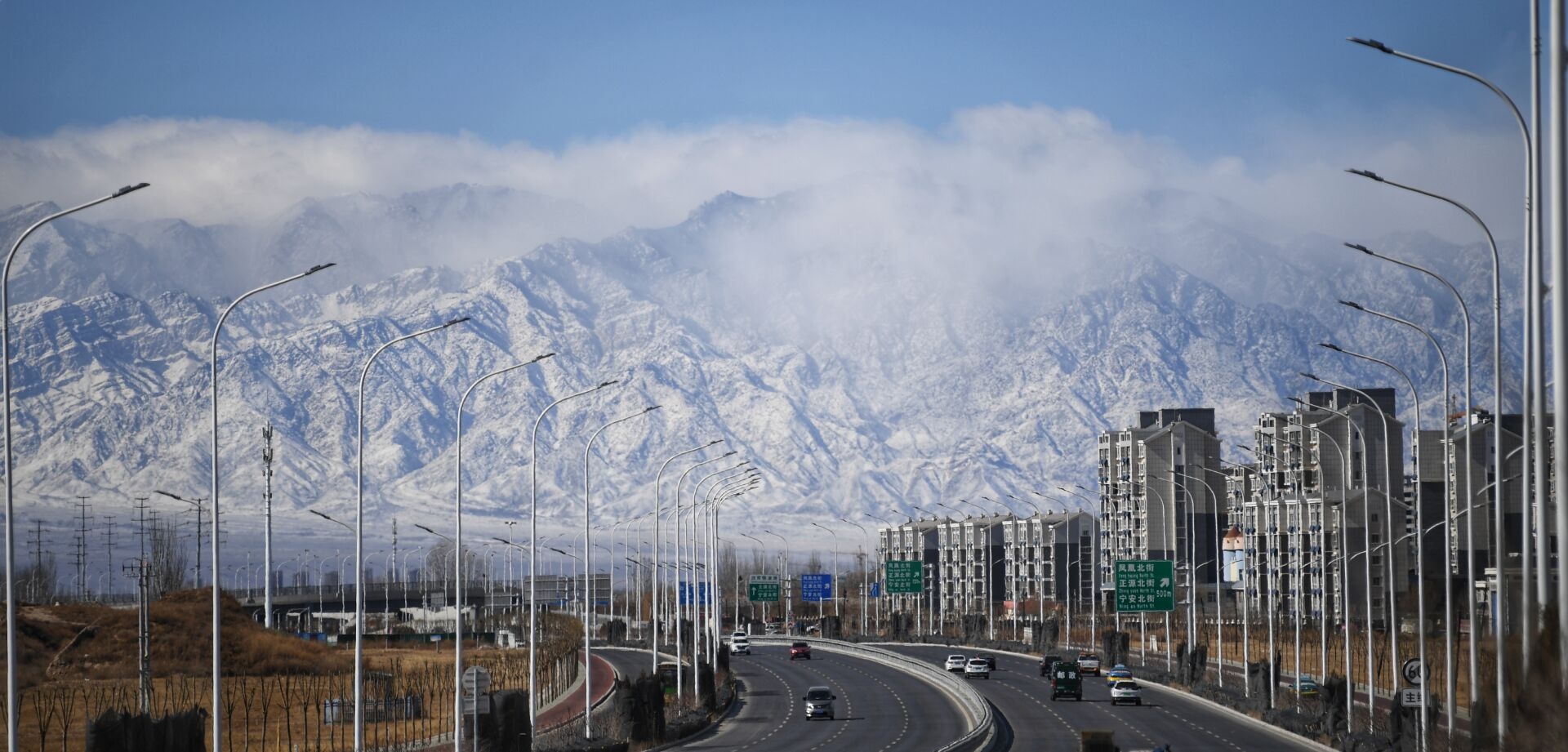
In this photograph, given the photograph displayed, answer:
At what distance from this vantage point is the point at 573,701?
93.3 m

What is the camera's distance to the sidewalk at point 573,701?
3181 inches

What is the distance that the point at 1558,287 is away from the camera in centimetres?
2530

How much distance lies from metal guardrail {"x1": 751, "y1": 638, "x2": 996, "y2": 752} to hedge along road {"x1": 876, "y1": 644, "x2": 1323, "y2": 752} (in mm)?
1395

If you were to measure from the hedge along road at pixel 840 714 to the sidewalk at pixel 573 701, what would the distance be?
670 cm

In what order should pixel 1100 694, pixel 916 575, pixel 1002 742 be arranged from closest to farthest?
pixel 1002 742
pixel 1100 694
pixel 916 575

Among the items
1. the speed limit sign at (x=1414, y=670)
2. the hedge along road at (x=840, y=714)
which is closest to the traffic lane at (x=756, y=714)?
the hedge along road at (x=840, y=714)

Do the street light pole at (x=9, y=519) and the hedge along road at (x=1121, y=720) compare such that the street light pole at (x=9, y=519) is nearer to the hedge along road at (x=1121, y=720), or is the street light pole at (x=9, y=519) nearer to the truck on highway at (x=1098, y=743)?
the truck on highway at (x=1098, y=743)

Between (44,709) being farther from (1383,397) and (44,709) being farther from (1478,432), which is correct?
(1383,397)

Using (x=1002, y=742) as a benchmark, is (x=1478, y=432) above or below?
above

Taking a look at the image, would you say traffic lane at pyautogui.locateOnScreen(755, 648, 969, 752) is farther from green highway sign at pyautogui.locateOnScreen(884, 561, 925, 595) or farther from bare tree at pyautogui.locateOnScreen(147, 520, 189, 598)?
bare tree at pyautogui.locateOnScreen(147, 520, 189, 598)

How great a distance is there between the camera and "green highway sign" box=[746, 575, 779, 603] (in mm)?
139875

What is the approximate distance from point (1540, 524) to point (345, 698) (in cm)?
6272

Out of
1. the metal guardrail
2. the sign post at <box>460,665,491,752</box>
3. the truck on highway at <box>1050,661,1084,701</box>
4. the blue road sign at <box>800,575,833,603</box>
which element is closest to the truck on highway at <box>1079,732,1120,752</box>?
the metal guardrail

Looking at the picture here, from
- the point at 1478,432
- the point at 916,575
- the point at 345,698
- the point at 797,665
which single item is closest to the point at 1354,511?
the point at 1478,432
